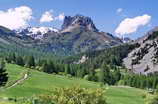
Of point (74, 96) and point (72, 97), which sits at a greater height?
point (74, 96)

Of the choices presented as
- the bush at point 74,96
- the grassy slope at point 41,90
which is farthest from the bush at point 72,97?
the grassy slope at point 41,90

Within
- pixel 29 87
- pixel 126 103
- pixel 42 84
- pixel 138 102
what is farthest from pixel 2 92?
pixel 138 102

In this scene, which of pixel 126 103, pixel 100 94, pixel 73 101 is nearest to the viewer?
pixel 73 101

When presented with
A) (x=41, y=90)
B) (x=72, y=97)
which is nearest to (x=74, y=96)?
(x=72, y=97)

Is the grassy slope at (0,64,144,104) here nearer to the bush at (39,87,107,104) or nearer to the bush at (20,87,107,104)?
the bush at (20,87,107,104)

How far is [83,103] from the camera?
2680 inches

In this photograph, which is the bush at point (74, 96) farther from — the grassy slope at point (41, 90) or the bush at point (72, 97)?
the grassy slope at point (41, 90)

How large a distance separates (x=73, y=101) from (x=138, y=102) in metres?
64.5

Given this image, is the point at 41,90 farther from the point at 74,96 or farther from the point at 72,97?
the point at 74,96

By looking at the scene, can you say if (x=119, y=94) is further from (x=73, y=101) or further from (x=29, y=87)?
(x=73, y=101)

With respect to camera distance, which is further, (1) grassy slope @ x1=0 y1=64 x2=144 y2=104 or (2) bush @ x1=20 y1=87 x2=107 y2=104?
(1) grassy slope @ x1=0 y1=64 x2=144 y2=104

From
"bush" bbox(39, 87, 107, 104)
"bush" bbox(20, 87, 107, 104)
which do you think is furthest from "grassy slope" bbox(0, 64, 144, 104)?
"bush" bbox(39, 87, 107, 104)

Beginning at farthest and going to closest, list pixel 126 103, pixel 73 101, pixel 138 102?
pixel 138 102, pixel 126 103, pixel 73 101

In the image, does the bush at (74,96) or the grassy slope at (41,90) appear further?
the grassy slope at (41,90)
